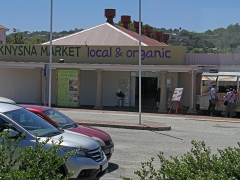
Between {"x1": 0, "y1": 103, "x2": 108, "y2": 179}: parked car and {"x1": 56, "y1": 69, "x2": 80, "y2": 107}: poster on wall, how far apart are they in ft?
66.0

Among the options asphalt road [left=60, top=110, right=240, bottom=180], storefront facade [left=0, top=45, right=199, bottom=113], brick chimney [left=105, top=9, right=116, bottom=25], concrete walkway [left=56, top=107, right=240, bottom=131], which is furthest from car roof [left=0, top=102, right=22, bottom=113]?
brick chimney [left=105, top=9, right=116, bottom=25]

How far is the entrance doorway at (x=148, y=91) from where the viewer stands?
31281mm

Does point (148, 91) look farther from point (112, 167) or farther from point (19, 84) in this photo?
point (112, 167)

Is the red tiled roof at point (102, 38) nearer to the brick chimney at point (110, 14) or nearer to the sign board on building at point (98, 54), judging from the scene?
the brick chimney at point (110, 14)

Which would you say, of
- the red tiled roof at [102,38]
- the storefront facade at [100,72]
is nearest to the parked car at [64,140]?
the storefront facade at [100,72]

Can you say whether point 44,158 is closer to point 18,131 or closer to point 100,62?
point 18,131

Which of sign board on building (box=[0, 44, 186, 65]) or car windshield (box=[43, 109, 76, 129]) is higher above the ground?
sign board on building (box=[0, 44, 186, 65])

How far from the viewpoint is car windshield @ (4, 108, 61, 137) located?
27.9 feet

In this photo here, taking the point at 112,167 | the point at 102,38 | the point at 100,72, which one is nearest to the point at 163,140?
the point at 112,167

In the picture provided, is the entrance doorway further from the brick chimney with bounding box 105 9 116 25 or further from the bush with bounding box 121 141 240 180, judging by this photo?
the bush with bounding box 121 141 240 180

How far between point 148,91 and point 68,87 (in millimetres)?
5806

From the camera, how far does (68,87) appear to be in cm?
2941

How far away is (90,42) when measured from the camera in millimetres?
36625

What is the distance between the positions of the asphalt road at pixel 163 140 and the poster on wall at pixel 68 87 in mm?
7512
